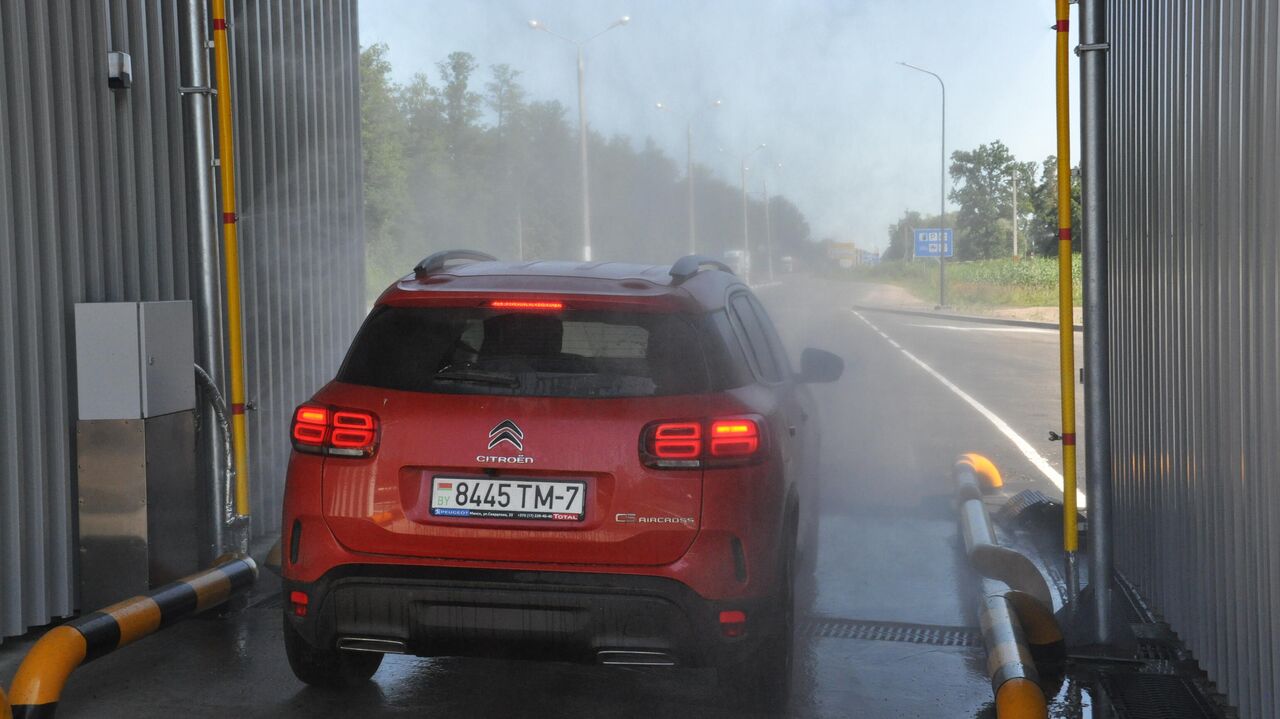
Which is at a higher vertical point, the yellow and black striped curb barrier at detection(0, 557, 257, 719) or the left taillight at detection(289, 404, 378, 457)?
the left taillight at detection(289, 404, 378, 457)

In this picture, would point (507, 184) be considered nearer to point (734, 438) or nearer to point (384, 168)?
point (384, 168)

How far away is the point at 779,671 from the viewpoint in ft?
14.6

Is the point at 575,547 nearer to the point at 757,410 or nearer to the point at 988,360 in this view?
Result: the point at 757,410

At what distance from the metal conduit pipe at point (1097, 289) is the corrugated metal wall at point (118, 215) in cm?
440

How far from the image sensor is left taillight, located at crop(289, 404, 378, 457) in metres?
4.07

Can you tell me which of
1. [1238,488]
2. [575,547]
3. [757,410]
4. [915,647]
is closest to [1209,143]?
[1238,488]

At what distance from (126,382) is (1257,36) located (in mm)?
4708

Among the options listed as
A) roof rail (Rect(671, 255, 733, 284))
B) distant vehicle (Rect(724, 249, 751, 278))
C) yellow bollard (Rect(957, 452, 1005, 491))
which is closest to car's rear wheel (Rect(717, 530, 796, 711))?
roof rail (Rect(671, 255, 733, 284))

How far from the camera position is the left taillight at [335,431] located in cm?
407

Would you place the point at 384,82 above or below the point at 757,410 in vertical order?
above

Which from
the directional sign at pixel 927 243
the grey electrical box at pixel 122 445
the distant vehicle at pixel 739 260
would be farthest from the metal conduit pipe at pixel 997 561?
the directional sign at pixel 927 243

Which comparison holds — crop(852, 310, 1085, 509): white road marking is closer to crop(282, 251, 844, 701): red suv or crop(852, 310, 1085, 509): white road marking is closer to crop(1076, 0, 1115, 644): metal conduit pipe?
crop(1076, 0, 1115, 644): metal conduit pipe

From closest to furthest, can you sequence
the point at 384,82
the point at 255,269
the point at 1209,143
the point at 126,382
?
the point at 1209,143 < the point at 126,382 < the point at 255,269 < the point at 384,82

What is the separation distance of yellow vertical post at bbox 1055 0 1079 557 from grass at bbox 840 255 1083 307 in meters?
46.2
